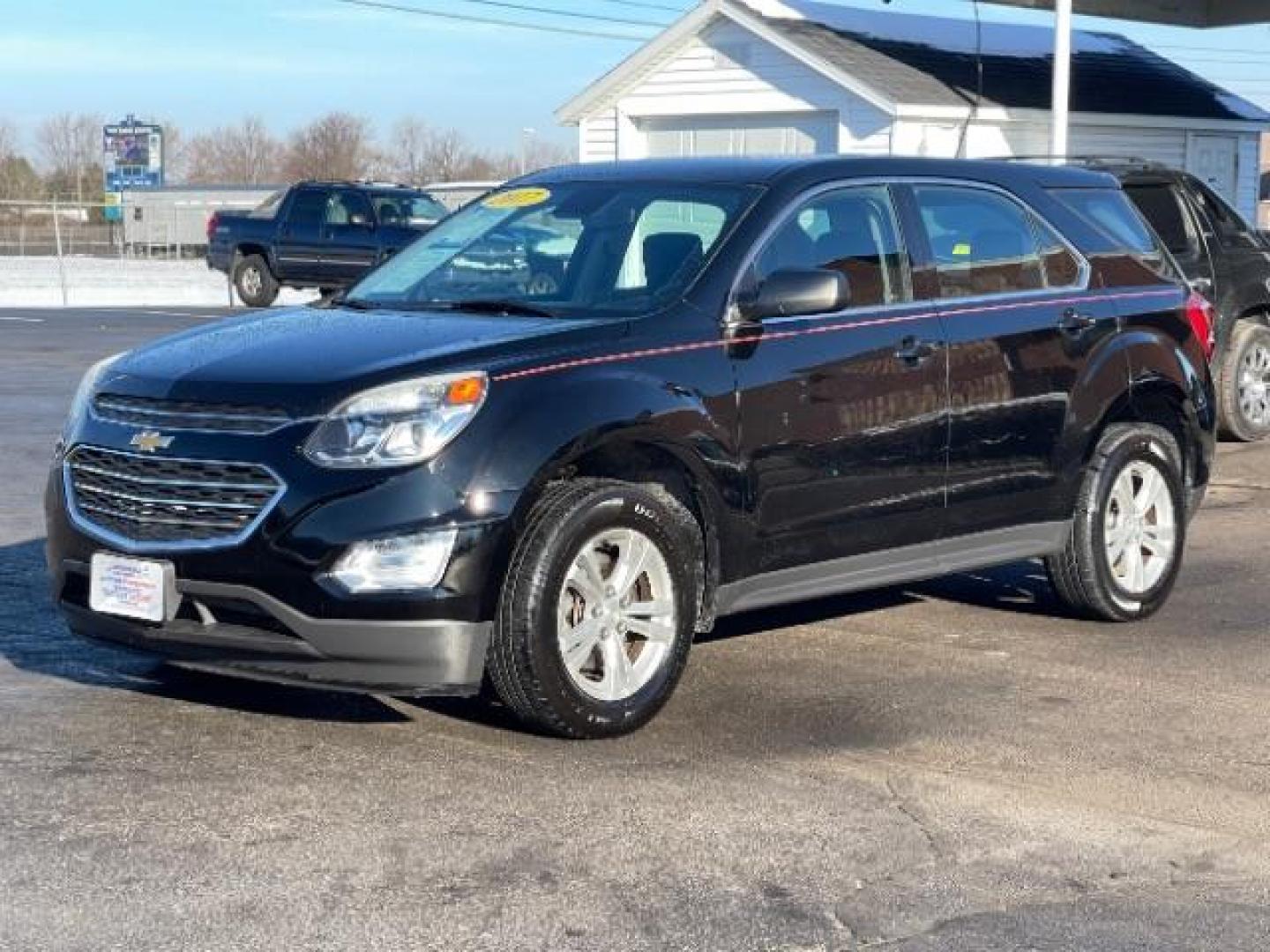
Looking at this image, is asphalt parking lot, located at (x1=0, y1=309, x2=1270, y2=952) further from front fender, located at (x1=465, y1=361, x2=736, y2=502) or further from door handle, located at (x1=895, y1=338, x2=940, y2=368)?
door handle, located at (x1=895, y1=338, x2=940, y2=368)

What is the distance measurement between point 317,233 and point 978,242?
2264cm

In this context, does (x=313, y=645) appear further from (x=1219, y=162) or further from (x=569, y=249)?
(x=1219, y=162)

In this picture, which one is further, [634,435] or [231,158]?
[231,158]

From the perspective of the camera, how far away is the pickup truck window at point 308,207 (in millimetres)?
29188

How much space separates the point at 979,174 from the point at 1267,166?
3186 inches

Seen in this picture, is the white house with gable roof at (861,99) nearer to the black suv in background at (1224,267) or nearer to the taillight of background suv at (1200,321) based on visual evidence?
the black suv in background at (1224,267)

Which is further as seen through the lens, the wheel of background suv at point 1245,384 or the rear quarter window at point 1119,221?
the wheel of background suv at point 1245,384

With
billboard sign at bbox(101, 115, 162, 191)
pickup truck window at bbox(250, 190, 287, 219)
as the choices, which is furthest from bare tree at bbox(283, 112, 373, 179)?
pickup truck window at bbox(250, 190, 287, 219)

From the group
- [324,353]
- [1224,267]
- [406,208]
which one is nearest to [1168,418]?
[324,353]

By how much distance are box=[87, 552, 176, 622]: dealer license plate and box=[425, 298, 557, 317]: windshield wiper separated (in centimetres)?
144

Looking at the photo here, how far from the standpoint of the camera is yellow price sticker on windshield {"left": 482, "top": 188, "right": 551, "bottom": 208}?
7420 millimetres

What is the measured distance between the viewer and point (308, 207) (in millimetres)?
29328

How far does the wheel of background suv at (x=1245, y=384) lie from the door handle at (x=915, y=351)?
7008 mm

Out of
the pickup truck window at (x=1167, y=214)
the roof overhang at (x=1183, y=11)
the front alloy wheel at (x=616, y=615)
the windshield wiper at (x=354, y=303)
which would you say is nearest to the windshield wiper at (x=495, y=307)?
the windshield wiper at (x=354, y=303)
